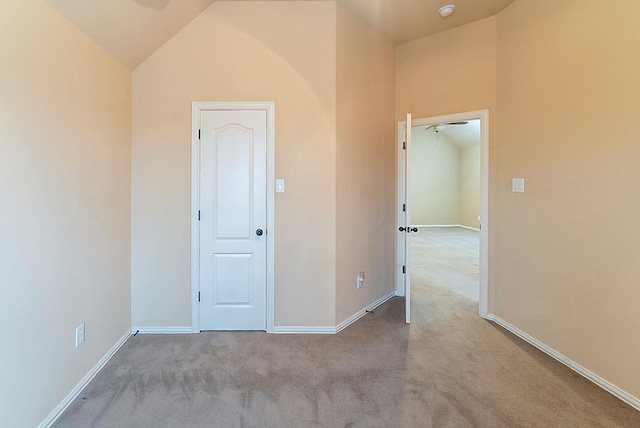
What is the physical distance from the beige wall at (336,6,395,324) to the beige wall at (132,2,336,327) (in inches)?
6.0

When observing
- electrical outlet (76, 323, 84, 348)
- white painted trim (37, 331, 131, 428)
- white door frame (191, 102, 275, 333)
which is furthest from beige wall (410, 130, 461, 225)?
electrical outlet (76, 323, 84, 348)

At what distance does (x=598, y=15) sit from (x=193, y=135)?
3.17m

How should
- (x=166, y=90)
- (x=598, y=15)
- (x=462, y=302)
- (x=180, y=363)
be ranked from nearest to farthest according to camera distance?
(x=598, y=15) < (x=180, y=363) < (x=166, y=90) < (x=462, y=302)

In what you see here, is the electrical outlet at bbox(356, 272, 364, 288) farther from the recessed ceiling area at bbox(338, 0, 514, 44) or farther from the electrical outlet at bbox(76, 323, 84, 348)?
the recessed ceiling area at bbox(338, 0, 514, 44)

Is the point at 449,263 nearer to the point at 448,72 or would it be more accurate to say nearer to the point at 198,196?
the point at 448,72

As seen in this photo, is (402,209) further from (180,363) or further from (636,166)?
(180,363)

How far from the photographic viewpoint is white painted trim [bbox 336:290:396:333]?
286 centimetres

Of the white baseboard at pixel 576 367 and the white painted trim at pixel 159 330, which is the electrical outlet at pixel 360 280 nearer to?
the white baseboard at pixel 576 367

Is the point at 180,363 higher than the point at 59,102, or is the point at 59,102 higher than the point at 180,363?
the point at 59,102

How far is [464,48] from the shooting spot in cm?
313

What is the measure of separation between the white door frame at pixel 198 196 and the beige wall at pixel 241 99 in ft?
0.16

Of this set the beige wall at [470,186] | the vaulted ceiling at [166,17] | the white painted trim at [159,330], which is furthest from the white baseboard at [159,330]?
the beige wall at [470,186]

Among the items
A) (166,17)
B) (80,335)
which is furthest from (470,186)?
(80,335)

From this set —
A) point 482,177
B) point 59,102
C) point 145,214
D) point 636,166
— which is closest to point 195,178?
point 145,214
